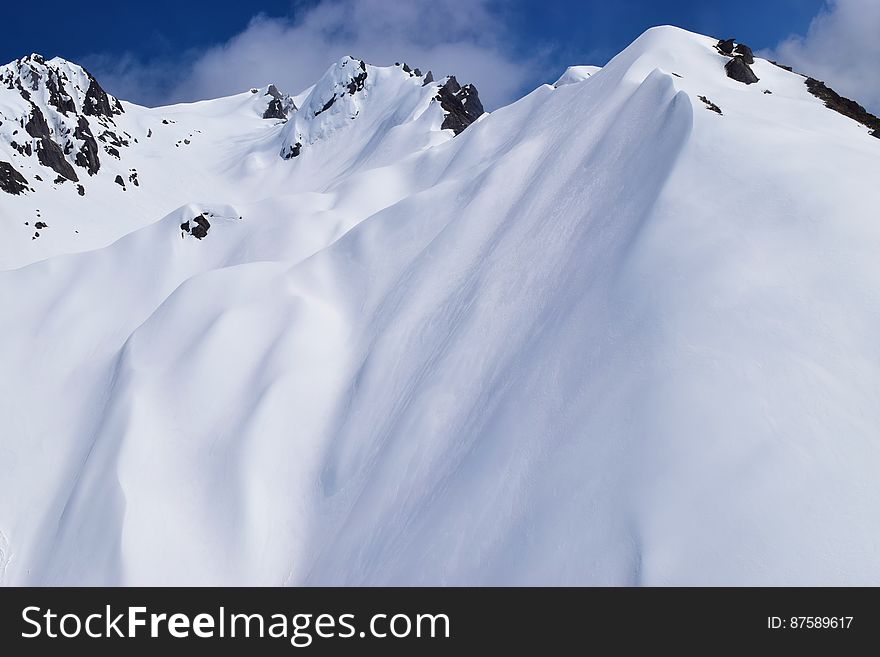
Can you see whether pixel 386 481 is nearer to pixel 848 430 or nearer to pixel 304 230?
pixel 848 430

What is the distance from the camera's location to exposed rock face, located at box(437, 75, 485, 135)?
76438 millimetres

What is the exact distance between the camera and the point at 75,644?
9.74m

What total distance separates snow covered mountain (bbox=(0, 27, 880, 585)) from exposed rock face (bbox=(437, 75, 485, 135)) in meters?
41.4

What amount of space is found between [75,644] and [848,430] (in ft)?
46.4

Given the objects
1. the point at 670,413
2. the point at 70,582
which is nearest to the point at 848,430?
the point at 670,413

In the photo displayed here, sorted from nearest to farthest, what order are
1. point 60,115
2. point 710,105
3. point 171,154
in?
1. point 710,105
2. point 60,115
3. point 171,154

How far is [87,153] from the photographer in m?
77.1

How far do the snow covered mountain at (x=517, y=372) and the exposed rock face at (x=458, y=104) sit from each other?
41.4 metres

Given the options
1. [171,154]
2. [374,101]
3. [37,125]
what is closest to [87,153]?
[37,125]

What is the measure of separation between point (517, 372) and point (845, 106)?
21.7 meters

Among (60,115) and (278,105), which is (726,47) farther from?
(278,105)

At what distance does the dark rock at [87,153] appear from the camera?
7625cm

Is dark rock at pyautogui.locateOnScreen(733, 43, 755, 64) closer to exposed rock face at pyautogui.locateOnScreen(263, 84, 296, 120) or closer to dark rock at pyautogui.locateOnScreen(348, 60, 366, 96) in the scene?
dark rock at pyautogui.locateOnScreen(348, 60, 366, 96)

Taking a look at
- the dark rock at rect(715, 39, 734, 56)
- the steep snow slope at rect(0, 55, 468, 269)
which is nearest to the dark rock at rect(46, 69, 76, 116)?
the steep snow slope at rect(0, 55, 468, 269)
